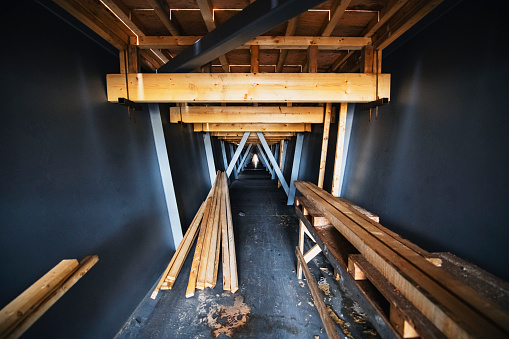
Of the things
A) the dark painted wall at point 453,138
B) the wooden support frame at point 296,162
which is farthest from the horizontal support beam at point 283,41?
the wooden support frame at point 296,162

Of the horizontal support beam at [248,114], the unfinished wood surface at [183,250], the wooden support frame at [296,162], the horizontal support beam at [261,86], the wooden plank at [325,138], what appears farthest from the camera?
the wooden support frame at [296,162]

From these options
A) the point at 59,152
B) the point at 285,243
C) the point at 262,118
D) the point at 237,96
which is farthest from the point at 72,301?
the point at 262,118

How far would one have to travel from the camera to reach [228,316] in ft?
8.79

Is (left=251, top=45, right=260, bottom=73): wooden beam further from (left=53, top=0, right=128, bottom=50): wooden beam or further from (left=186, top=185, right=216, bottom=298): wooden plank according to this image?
(left=186, top=185, right=216, bottom=298): wooden plank

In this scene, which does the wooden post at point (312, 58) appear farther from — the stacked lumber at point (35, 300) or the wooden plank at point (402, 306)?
the stacked lumber at point (35, 300)

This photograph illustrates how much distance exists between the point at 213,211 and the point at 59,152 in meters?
3.44

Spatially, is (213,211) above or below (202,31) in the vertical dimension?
below

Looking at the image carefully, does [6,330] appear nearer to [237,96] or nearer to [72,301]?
[72,301]

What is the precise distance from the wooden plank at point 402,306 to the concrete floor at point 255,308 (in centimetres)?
163

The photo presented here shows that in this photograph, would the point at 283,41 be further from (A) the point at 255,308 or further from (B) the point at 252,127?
(B) the point at 252,127

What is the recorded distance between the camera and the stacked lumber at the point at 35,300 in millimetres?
1034

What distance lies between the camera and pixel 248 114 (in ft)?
15.4

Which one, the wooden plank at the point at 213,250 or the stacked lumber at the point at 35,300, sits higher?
the stacked lumber at the point at 35,300

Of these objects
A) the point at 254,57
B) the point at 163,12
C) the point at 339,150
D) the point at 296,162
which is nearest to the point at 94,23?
the point at 163,12
